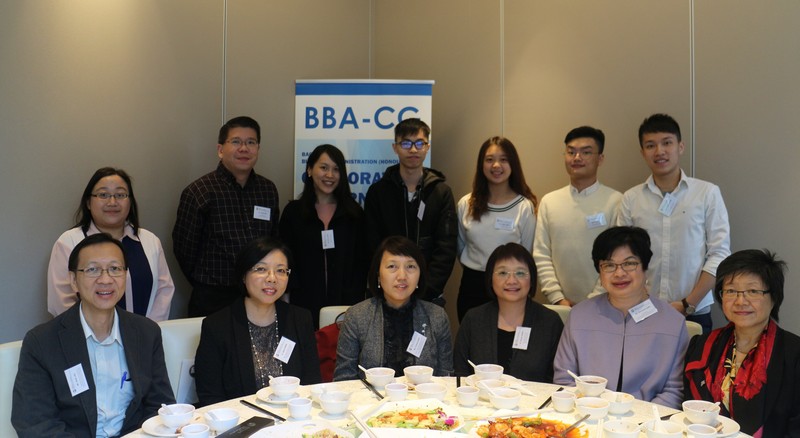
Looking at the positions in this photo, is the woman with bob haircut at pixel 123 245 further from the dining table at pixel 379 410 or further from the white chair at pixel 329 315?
the dining table at pixel 379 410

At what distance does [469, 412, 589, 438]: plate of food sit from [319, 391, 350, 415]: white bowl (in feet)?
1.41

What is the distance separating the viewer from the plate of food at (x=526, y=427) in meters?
2.07

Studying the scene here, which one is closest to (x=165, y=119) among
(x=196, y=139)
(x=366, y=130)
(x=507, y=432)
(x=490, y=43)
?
(x=196, y=139)

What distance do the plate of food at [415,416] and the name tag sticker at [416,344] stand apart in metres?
0.93

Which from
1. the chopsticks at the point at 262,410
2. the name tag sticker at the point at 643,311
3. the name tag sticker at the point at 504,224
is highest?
the name tag sticker at the point at 504,224

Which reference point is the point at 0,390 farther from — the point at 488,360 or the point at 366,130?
the point at 366,130

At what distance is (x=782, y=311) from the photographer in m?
3.79

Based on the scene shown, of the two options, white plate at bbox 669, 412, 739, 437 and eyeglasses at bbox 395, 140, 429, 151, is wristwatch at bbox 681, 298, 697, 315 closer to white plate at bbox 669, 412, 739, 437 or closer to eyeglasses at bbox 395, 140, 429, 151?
white plate at bbox 669, 412, 739, 437

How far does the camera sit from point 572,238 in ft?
13.7

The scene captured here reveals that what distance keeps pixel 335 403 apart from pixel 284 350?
824 millimetres

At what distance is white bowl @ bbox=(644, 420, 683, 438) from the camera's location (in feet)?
6.48

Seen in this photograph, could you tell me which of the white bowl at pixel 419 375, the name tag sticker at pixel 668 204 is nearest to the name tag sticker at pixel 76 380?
the white bowl at pixel 419 375

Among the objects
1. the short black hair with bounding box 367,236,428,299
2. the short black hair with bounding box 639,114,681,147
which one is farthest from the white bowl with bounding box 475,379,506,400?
the short black hair with bounding box 639,114,681,147

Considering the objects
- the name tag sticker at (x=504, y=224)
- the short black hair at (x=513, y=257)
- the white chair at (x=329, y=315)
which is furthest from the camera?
the name tag sticker at (x=504, y=224)
